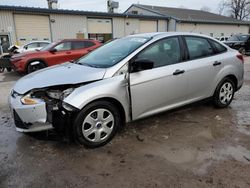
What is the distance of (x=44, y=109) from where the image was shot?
9.40ft

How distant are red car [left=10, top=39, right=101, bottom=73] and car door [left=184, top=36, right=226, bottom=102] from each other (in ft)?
21.1

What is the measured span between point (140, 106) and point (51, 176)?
1522 mm

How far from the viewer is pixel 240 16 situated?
56531mm

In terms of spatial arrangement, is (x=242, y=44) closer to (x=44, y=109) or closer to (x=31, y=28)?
(x=31, y=28)

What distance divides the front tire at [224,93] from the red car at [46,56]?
661 centimetres

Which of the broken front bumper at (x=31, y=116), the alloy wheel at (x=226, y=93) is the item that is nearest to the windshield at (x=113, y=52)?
the broken front bumper at (x=31, y=116)

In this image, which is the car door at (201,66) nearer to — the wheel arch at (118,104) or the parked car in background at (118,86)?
the parked car in background at (118,86)

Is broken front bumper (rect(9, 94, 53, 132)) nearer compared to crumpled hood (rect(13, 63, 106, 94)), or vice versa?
broken front bumper (rect(9, 94, 53, 132))

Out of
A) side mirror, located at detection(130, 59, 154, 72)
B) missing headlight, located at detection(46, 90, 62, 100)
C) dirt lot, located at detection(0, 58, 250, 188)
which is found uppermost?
side mirror, located at detection(130, 59, 154, 72)

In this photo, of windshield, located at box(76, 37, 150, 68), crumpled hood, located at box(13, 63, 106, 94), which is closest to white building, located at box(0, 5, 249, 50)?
windshield, located at box(76, 37, 150, 68)

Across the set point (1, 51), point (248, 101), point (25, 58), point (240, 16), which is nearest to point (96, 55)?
point (248, 101)

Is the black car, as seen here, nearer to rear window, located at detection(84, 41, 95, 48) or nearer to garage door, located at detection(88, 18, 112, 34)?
rear window, located at detection(84, 41, 95, 48)

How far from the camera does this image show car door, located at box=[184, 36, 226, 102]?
12.6 feet

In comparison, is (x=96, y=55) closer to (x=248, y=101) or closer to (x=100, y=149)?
(x=100, y=149)
